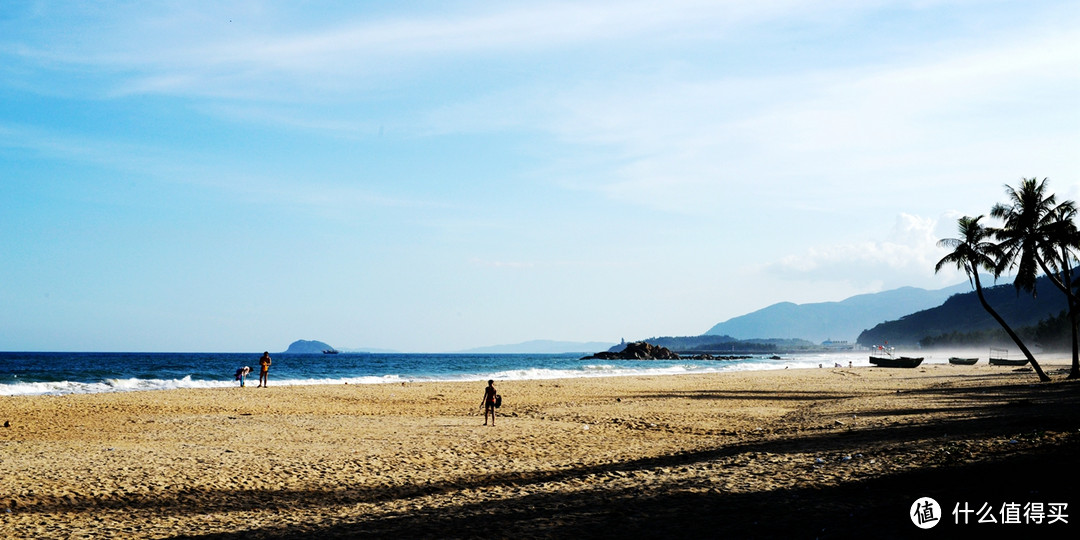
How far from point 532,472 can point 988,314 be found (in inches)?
7658

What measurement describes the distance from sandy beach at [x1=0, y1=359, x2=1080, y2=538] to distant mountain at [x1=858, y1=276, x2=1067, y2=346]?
117 meters

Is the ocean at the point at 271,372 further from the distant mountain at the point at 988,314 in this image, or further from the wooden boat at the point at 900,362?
the distant mountain at the point at 988,314

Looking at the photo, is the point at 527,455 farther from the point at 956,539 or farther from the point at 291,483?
the point at 956,539

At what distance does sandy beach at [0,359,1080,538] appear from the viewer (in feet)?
26.7

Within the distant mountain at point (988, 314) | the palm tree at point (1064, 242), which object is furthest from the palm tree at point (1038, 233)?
the distant mountain at point (988, 314)

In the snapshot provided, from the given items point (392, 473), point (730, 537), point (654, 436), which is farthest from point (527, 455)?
point (730, 537)

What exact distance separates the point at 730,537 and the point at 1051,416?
1135cm

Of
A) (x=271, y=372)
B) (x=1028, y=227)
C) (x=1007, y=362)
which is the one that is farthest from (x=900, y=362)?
(x=271, y=372)

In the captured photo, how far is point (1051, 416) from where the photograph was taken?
48.1ft

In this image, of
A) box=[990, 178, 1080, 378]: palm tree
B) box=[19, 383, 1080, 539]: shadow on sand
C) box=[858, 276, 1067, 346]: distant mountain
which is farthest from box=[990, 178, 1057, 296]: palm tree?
box=[858, 276, 1067, 346]: distant mountain

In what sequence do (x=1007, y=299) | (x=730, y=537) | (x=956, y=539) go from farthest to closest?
(x=1007, y=299) < (x=730, y=537) < (x=956, y=539)

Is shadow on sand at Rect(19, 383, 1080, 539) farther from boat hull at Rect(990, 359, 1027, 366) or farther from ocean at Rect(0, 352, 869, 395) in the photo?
boat hull at Rect(990, 359, 1027, 366)

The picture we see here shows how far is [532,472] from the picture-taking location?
11875mm

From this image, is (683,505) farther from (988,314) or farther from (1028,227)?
(988,314)
